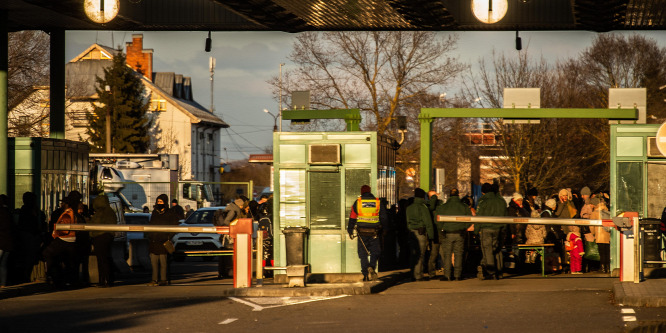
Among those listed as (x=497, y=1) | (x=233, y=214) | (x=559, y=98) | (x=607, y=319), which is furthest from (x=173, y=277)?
(x=559, y=98)

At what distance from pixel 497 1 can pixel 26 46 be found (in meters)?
33.2

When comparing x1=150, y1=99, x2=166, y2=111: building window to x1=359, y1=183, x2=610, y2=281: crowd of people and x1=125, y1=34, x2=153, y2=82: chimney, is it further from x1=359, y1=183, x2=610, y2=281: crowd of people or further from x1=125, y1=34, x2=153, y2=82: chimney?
x1=359, y1=183, x2=610, y2=281: crowd of people

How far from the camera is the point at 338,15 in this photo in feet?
65.6

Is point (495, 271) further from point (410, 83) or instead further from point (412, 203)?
point (410, 83)

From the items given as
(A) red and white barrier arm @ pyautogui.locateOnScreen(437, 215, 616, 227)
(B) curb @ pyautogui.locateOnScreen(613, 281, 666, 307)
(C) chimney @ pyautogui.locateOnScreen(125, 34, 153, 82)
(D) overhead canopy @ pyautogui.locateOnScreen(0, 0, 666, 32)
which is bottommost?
(B) curb @ pyautogui.locateOnScreen(613, 281, 666, 307)

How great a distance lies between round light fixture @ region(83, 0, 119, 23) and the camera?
14849mm

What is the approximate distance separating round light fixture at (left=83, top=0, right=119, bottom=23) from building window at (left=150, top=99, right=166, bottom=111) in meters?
70.5

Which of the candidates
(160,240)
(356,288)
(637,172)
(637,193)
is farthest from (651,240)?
(160,240)

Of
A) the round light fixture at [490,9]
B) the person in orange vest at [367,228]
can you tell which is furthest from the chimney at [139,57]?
the round light fixture at [490,9]

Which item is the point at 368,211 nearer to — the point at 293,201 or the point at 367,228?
the point at 367,228

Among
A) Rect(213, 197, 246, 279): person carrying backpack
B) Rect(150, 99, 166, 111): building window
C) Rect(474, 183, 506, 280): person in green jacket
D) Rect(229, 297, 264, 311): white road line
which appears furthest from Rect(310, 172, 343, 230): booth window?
Rect(150, 99, 166, 111): building window

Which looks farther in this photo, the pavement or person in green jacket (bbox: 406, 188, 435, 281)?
person in green jacket (bbox: 406, 188, 435, 281)

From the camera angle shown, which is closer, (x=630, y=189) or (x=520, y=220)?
(x=520, y=220)

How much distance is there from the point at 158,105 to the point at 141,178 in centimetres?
4529
